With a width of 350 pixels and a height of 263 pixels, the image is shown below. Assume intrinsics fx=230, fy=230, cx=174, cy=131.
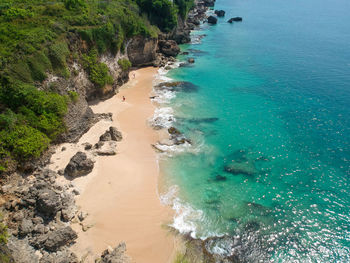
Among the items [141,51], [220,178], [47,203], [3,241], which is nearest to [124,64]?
[141,51]

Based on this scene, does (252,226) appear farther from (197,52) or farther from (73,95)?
(197,52)

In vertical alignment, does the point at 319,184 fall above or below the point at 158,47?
below

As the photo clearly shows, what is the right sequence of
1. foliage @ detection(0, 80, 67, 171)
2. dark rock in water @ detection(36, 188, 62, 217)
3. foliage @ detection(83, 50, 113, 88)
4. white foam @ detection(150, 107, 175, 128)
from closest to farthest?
dark rock in water @ detection(36, 188, 62, 217), foliage @ detection(0, 80, 67, 171), white foam @ detection(150, 107, 175, 128), foliage @ detection(83, 50, 113, 88)

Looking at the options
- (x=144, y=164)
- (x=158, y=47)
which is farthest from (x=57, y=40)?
(x=158, y=47)

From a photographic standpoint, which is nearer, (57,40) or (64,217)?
(64,217)

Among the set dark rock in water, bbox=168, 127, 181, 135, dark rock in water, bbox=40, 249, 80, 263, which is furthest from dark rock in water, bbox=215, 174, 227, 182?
dark rock in water, bbox=40, 249, 80, 263

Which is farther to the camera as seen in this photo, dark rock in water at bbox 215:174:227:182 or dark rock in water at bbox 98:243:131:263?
dark rock in water at bbox 215:174:227:182

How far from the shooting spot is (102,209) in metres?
23.5

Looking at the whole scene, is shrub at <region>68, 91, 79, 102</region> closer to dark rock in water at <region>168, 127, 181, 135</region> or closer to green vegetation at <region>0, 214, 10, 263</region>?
dark rock in water at <region>168, 127, 181, 135</region>

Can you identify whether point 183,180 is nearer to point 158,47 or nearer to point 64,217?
point 64,217

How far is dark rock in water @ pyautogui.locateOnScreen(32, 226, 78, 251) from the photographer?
1928cm

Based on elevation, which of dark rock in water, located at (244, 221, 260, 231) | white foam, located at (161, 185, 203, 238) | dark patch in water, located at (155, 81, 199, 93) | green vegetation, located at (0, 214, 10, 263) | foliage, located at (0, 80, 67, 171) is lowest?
dark rock in water, located at (244, 221, 260, 231)

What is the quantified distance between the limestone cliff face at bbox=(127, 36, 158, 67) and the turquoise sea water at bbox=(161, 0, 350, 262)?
712 centimetres

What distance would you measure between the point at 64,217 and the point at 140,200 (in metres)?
7.49
